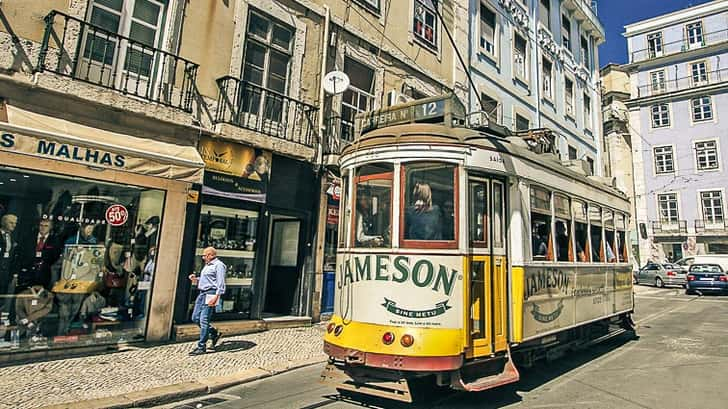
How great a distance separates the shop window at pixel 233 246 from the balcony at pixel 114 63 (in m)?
2.30

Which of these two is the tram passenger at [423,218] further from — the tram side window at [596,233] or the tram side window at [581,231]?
the tram side window at [596,233]

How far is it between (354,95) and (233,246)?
5596mm

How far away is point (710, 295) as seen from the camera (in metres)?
21.5

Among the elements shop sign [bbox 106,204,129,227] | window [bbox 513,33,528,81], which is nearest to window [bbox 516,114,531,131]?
window [bbox 513,33,528,81]

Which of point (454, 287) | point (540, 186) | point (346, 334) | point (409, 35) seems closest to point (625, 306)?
point (540, 186)

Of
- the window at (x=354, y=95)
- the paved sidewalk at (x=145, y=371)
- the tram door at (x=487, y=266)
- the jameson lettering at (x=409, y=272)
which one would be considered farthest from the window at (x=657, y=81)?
the jameson lettering at (x=409, y=272)

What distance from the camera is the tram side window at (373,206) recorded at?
5137 millimetres

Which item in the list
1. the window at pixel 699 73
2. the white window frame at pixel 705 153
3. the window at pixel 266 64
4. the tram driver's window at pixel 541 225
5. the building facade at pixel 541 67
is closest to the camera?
the tram driver's window at pixel 541 225

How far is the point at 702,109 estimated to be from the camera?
114 ft

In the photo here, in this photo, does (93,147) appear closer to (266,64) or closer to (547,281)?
(266,64)

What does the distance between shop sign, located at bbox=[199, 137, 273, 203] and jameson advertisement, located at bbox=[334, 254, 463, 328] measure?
4.86m

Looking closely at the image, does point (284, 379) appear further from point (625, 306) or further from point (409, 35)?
point (409, 35)

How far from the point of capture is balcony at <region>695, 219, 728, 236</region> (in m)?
31.8

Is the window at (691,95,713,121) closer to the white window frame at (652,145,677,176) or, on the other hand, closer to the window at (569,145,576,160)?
the white window frame at (652,145,677,176)
